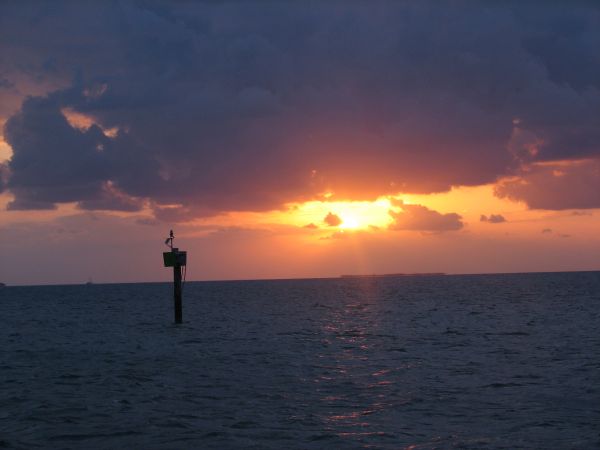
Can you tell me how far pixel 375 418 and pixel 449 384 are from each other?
600cm

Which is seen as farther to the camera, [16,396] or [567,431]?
[16,396]

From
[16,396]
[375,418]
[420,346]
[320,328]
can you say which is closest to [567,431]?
[375,418]

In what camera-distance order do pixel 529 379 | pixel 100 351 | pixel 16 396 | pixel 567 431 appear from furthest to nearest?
pixel 100 351 < pixel 529 379 < pixel 16 396 < pixel 567 431

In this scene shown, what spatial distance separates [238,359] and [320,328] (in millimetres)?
19972

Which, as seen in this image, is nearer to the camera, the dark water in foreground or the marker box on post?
the dark water in foreground

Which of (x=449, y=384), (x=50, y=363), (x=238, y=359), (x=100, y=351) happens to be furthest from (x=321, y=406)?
(x=100, y=351)

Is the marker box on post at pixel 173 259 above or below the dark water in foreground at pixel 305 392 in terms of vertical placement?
above

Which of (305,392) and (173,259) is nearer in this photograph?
(305,392)

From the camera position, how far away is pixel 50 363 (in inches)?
1208

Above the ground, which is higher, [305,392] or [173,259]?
[173,259]

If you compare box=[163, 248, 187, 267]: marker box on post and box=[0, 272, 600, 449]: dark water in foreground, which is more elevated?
box=[163, 248, 187, 267]: marker box on post

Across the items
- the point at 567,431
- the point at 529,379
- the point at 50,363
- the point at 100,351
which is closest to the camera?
the point at 567,431

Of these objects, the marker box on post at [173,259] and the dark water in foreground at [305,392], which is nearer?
the dark water in foreground at [305,392]

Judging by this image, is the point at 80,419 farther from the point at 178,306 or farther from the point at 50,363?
the point at 178,306
